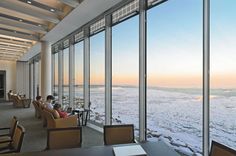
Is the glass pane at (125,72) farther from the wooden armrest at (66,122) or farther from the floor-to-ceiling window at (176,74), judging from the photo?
the wooden armrest at (66,122)

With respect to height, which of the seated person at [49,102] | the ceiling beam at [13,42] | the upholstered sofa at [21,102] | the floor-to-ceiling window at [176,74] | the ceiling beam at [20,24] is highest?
the ceiling beam at [20,24]

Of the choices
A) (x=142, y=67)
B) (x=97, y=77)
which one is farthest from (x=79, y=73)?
(x=142, y=67)

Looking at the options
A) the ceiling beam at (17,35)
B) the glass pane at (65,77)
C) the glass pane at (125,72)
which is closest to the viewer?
the glass pane at (125,72)

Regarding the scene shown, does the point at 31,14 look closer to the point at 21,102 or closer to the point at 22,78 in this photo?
the point at 21,102

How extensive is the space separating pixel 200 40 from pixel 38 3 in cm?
468

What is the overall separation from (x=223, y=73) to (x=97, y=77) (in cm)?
480

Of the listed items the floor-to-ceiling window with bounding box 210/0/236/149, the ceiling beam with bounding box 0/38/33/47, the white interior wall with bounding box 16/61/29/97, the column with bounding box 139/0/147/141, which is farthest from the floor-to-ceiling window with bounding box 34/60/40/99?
the floor-to-ceiling window with bounding box 210/0/236/149

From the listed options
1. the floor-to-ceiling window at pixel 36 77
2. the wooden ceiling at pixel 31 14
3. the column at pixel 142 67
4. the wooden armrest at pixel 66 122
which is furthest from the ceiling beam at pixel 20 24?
the floor-to-ceiling window at pixel 36 77

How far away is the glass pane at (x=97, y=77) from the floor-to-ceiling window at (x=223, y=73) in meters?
4.10

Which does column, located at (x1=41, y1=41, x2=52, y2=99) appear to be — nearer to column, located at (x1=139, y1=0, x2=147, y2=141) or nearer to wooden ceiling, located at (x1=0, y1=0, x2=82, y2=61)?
wooden ceiling, located at (x1=0, y1=0, x2=82, y2=61)

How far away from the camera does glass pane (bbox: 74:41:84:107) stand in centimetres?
890

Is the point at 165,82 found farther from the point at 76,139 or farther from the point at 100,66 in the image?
the point at 100,66

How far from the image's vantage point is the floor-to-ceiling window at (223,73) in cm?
342

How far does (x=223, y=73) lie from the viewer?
3574 millimetres
